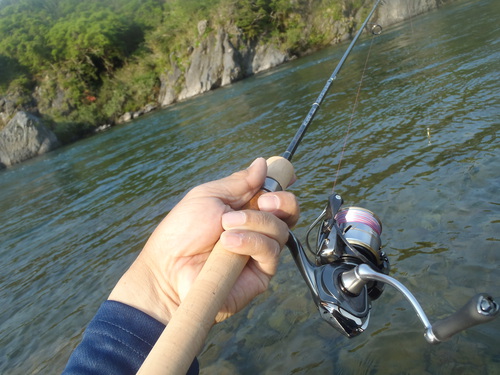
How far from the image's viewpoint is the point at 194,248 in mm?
1893

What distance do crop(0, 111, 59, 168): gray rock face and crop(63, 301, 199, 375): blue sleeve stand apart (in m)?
29.3

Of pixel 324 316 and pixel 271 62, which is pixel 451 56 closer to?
pixel 324 316

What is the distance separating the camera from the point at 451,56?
1184 centimetres


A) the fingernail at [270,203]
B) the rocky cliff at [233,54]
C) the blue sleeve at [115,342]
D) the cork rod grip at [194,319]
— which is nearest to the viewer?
the cork rod grip at [194,319]

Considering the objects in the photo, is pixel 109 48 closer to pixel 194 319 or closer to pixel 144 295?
pixel 144 295

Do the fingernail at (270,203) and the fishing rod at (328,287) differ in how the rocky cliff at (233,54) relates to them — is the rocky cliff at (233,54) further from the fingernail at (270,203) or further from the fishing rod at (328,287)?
the fingernail at (270,203)

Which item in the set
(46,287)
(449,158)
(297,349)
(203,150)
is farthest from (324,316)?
(203,150)

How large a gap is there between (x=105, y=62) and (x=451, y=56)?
141ft

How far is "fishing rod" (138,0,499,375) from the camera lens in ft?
3.70

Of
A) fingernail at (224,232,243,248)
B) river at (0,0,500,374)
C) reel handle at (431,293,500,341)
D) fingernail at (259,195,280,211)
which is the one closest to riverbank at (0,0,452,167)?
river at (0,0,500,374)

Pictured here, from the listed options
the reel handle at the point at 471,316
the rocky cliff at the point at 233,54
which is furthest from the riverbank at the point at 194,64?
the reel handle at the point at 471,316

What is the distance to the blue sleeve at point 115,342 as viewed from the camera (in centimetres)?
145

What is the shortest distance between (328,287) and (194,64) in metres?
35.2

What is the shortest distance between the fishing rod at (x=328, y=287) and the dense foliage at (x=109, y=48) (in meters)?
34.1
